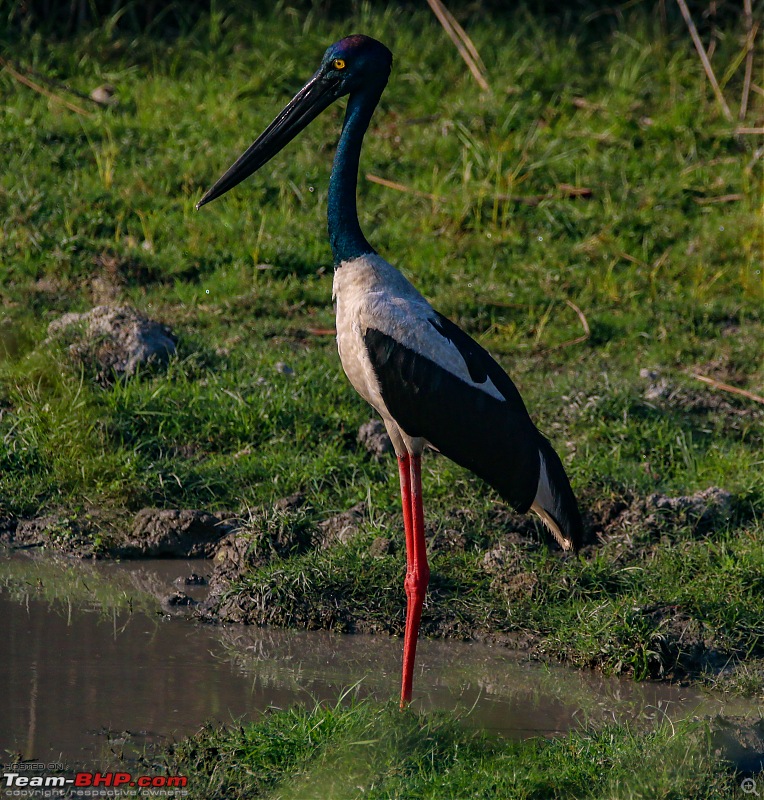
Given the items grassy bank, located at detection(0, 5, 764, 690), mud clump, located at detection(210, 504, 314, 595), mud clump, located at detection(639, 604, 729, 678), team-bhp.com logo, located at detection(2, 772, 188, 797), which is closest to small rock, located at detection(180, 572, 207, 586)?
mud clump, located at detection(210, 504, 314, 595)

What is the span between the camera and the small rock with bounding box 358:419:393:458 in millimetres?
5145

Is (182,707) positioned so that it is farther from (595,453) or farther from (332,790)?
(595,453)

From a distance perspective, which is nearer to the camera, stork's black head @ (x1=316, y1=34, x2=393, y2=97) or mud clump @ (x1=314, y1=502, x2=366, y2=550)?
stork's black head @ (x1=316, y1=34, x2=393, y2=97)

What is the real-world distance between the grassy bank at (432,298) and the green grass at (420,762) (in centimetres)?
78

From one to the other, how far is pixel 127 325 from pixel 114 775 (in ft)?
8.90

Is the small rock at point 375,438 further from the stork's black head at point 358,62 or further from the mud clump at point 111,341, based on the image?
the stork's black head at point 358,62

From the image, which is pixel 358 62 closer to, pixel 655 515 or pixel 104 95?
pixel 655 515

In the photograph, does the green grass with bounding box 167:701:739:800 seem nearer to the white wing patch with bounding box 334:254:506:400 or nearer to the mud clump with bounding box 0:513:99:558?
the white wing patch with bounding box 334:254:506:400

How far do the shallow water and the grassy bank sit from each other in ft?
0.48

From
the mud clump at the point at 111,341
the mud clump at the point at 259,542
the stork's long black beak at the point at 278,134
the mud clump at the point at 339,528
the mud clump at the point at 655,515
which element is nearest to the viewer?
the stork's long black beak at the point at 278,134

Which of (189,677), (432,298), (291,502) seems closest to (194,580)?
(291,502)

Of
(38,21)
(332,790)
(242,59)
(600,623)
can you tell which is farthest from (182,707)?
(38,21)

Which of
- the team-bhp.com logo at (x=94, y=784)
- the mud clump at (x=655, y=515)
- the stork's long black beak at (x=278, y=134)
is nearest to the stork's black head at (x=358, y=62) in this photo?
the stork's long black beak at (x=278, y=134)

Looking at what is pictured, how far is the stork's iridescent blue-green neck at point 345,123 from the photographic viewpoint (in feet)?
13.0
